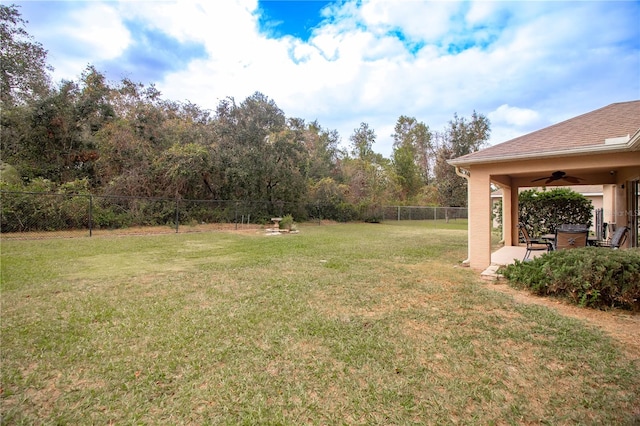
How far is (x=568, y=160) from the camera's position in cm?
544

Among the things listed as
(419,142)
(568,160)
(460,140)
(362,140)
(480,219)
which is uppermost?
(419,142)

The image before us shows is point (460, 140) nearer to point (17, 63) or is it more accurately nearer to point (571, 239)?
point (571, 239)

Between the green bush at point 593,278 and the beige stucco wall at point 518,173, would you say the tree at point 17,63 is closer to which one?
the beige stucco wall at point 518,173

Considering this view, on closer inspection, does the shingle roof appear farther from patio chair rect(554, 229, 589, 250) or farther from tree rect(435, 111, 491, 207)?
tree rect(435, 111, 491, 207)

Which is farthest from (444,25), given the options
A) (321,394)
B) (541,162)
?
(321,394)

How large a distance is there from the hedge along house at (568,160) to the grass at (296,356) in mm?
1915

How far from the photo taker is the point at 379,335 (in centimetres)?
305

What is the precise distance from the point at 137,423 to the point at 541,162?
22.5ft

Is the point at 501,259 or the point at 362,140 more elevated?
the point at 362,140

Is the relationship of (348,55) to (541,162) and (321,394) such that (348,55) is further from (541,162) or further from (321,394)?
(321,394)

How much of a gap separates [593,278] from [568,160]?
2.52 metres

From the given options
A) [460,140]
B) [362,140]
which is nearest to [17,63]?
[362,140]

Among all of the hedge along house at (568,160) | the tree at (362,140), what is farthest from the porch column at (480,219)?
the tree at (362,140)

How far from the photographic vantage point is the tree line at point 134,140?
14.4 m
